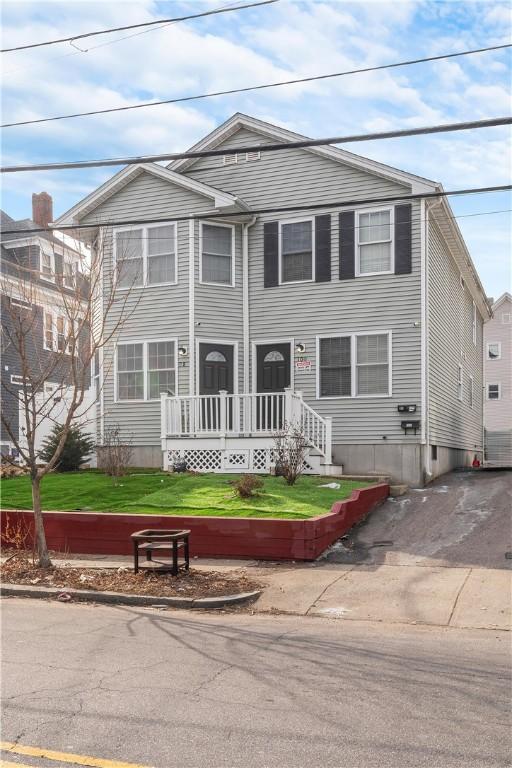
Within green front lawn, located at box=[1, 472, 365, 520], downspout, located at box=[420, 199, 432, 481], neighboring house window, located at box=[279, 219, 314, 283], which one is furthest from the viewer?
neighboring house window, located at box=[279, 219, 314, 283]

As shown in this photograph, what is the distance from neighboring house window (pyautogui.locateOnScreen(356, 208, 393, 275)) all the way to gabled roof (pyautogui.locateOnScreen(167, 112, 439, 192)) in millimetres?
878

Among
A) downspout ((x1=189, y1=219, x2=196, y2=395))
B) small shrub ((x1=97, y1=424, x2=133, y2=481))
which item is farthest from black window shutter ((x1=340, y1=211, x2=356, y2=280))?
small shrub ((x1=97, y1=424, x2=133, y2=481))

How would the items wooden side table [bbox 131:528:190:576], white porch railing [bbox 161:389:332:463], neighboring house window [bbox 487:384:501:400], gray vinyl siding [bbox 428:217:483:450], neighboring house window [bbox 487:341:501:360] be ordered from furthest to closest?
neighboring house window [bbox 487:341:501:360] < neighboring house window [bbox 487:384:501:400] < gray vinyl siding [bbox 428:217:483:450] < white porch railing [bbox 161:389:332:463] < wooden side table [bbox 131:528:190:576]

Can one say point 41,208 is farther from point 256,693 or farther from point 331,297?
point 256,693

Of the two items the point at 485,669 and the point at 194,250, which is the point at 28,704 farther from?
the point at 194,250

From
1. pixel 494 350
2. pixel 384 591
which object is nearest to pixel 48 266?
pixel 384 591

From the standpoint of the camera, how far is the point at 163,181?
19.5 m

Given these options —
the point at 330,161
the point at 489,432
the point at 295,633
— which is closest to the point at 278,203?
the point at 330,161

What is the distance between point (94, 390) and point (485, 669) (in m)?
16.6

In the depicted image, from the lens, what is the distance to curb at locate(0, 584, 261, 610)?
8.62 meters

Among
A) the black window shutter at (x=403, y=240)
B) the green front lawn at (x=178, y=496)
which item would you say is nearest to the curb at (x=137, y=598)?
the green front lawn at (x=178, y=496)

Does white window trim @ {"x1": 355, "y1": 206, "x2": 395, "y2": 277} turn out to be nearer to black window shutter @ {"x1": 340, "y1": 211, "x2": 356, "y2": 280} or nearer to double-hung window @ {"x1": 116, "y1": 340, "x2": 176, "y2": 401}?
black window shutter @ {"x1": 340, "y1": 211, "x2": 356, "y2": 280}

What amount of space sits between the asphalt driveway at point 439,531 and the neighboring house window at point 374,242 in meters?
5.48

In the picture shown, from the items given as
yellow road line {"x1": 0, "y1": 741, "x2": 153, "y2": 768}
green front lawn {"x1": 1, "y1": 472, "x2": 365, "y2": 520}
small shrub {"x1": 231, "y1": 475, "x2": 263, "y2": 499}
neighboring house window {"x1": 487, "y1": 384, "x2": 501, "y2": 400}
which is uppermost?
neighboring house window {"x1": 487, "y1": 384, "x2": 501, "y2": 400}
